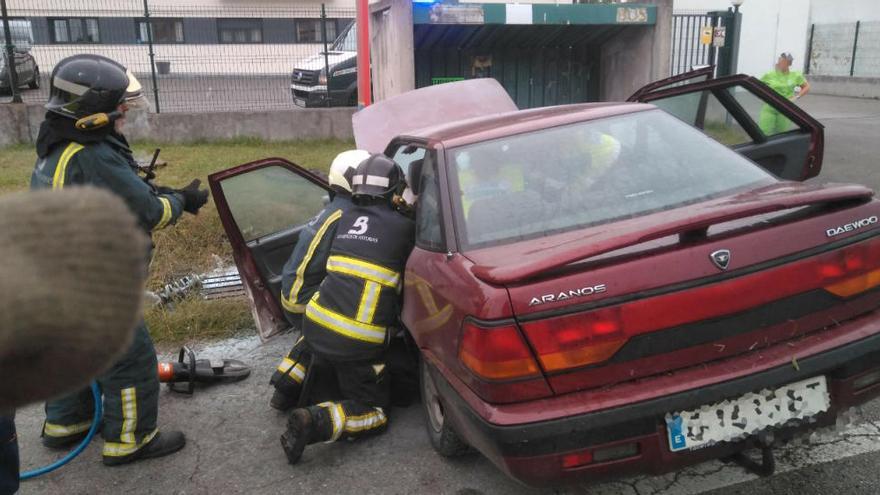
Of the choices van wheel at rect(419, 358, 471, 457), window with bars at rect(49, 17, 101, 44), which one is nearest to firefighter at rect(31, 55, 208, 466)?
van wheel at rect(419, 358, 471, 457)

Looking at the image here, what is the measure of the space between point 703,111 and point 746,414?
10.8 ft

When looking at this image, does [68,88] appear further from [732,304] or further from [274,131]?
[274,131]

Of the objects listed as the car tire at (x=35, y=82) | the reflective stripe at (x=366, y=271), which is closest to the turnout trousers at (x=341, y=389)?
the reflective stripe at (x=366, y=271)

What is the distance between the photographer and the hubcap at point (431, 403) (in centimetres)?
316

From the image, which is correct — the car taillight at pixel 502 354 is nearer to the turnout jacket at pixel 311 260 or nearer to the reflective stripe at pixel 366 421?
the reflective stripe at pixel 366 421

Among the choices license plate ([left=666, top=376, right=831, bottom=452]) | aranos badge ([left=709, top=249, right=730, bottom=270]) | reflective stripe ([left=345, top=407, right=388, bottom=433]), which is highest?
aranos badge ([left=709, top=249, right=730, bottom=270])

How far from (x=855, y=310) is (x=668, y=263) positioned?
31.7 inches

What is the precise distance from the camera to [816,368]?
2.40m

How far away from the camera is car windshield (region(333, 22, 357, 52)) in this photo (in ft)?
41.3

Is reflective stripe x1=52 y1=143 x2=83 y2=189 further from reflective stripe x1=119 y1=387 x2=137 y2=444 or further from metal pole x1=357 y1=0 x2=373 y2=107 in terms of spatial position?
metal pole x1=357 y1=0 x2=373 y2=107

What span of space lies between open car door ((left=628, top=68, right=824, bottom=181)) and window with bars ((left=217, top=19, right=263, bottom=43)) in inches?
735

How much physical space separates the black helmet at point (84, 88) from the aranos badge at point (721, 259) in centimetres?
260

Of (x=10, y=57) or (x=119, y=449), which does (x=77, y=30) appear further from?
(x=119, y=449)

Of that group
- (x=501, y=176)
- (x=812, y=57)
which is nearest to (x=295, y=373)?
(x=501, y=176)
